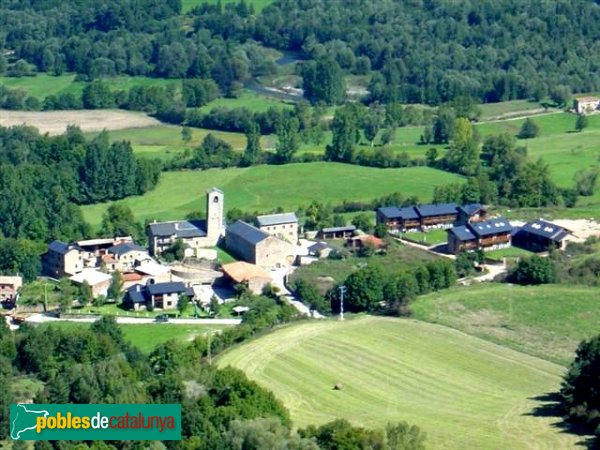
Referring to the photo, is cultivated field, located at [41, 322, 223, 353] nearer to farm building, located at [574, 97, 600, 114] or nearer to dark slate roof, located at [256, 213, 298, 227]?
dark slate roof, located at [256, 213, 298, 227]

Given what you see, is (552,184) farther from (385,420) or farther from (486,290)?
(385,420)

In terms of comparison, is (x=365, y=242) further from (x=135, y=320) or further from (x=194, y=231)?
(x=135, y=320)

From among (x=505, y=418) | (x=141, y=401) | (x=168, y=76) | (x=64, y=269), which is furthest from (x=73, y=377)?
(x=168, y=76)

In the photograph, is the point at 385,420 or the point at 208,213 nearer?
the point at 385,420

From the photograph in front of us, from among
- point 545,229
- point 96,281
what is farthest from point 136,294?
point 545,229

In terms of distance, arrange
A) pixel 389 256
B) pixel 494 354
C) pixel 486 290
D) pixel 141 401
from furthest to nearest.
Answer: pixel 389 256, pixel 486 290, pixel 494 354, pixel 141 401

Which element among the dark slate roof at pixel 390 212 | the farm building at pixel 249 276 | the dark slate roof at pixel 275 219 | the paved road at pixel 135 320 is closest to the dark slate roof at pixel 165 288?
the paved road at pixel 135 320
